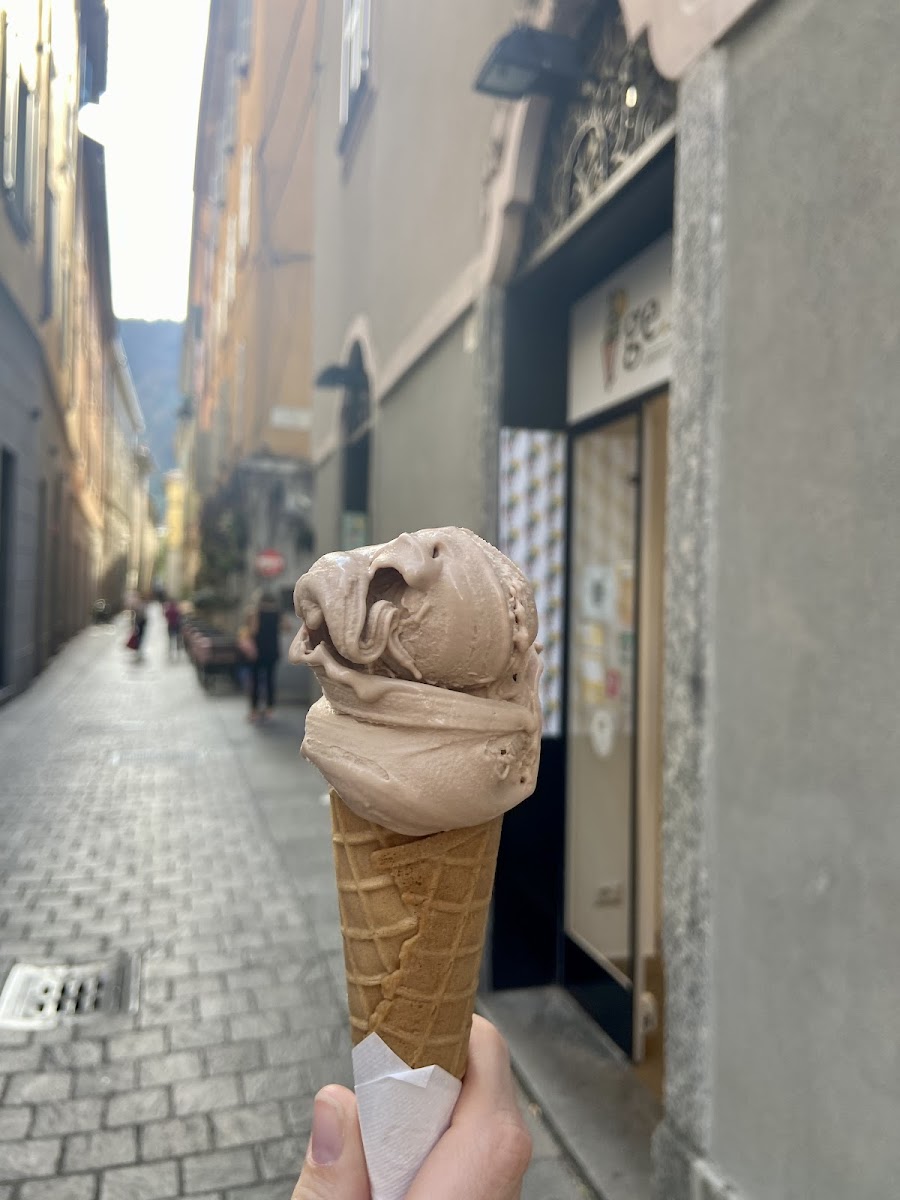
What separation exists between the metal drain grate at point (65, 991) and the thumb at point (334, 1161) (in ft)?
10.1

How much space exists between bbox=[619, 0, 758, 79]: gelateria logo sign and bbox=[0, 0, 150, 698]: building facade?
9.73 metres

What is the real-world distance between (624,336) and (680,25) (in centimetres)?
146

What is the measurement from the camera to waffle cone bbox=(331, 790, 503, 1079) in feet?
5.29

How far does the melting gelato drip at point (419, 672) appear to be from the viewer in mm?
1494

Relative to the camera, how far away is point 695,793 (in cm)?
265

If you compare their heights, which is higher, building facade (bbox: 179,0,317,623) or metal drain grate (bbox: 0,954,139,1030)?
building facade (bbox: 179,0,317,623)

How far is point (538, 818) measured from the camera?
178 inches

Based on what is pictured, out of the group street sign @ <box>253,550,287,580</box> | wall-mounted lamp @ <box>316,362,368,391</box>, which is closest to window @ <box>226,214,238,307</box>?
street sign @ <box>253,550,287,580</box>

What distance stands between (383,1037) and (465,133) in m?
5.04

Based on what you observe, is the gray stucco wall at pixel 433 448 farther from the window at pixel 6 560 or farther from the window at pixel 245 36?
the window at pixel 245 36

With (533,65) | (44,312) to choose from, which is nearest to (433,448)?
(533,65)

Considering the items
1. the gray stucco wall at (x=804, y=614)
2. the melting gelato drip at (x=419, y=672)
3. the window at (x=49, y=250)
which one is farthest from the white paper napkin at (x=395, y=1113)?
the window at (x=49, y=250)

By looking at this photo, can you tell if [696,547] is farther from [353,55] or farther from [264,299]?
[264,299]

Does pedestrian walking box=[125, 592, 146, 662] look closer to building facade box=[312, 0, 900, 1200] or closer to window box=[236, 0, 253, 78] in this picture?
window box=[236, 0, 253, 78]
